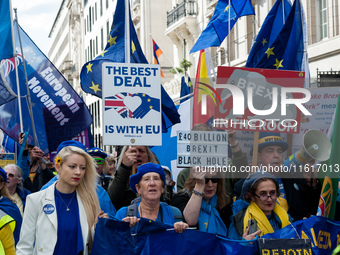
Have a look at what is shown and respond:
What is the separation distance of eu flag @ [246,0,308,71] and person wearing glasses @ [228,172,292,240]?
381 centimetres

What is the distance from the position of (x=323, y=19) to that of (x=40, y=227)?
1472 cm

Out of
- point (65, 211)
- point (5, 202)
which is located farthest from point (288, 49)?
point (65, 211)

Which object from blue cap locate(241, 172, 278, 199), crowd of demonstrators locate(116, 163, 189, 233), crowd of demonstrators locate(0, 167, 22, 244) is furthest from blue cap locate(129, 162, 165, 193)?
crowd of demonstrators locate(0, 167, 22, 244)

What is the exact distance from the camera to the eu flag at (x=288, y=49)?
866cm

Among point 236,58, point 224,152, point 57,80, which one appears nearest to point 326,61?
point 236,58

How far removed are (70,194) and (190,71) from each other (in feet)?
85.5

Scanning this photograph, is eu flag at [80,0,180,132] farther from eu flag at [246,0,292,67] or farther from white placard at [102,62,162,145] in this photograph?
white placard at [102,62,162,145]

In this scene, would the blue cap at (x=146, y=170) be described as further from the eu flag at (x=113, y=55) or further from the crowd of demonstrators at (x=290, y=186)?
the eu flag at (x=113, y=55)

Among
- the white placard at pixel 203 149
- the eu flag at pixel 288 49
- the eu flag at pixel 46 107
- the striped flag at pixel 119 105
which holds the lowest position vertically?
the white placard at pixel 203 149

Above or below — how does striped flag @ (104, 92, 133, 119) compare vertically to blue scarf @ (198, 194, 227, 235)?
above

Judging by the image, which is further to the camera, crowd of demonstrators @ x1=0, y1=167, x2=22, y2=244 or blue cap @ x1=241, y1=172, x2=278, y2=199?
crowd of demonstrators @ x1=0, y1=167, x2=22, y2=244

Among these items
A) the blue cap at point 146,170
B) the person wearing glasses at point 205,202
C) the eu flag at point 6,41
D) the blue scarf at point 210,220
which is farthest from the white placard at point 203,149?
the eu flag at point 6,41

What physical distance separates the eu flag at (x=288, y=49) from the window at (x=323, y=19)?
9.01m

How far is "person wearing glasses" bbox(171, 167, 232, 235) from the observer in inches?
195
